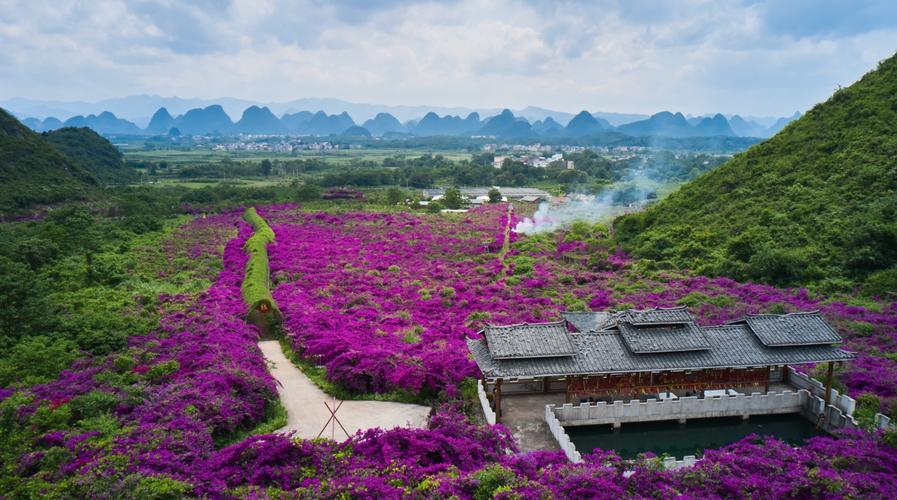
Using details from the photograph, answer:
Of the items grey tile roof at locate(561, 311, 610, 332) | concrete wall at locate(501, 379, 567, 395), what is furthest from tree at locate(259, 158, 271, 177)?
concrete wall at locate(501, 379, 567, 395)

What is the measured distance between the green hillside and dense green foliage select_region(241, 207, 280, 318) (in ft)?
151

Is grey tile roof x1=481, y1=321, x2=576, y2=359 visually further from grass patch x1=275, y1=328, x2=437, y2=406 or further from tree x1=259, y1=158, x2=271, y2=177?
tree x1=259, y1=158, x2=271, y2=177

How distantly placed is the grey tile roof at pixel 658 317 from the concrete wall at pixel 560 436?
3068 mm

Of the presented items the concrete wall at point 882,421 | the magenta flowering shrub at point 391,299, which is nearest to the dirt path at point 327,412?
the magenta flowering shrub at point 391,299

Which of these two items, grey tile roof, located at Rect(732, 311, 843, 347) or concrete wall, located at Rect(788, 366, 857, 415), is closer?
concrete wall, located at Rect(788, 366, 857, 415)

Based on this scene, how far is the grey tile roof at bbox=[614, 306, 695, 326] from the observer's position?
14.4 metres

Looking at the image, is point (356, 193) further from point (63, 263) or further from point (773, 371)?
point (773, 371)

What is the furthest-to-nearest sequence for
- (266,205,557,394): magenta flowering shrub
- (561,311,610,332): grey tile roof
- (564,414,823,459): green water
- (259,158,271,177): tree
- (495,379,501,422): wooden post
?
1. (259,158,271,177): tree
2. (561,311,610,332): grey tile roof
3. (266,205,557,394): magenta flowering shrub
4. (564,414,823,459): green water
5. (495,379,501,422): wooden post

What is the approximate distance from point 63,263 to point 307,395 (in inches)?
707

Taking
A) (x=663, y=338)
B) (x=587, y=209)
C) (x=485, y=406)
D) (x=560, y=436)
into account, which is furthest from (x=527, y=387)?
(x=587, y=209)

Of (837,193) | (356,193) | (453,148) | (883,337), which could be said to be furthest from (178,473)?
(453,148)

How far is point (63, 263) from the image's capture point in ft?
86.1

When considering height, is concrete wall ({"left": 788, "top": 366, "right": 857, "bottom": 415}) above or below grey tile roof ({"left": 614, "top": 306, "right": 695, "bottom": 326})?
below

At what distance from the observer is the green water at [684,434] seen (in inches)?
538
